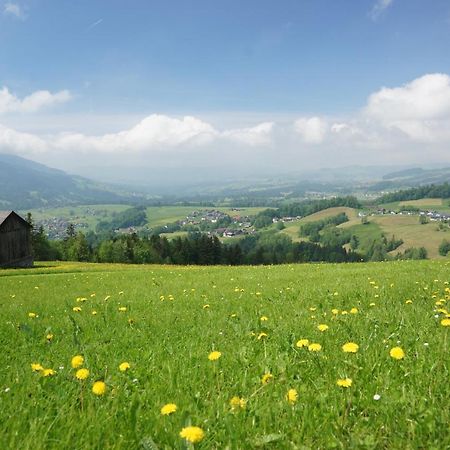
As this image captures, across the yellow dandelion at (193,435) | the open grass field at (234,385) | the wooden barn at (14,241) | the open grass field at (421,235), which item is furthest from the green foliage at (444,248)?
the yellow dandelion at (193,435)

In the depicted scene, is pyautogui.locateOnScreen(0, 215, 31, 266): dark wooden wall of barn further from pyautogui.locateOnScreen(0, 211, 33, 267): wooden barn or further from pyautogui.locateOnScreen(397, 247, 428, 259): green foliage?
pyautogui.locateOnScreen(397, 247, 428, 259): green foliage

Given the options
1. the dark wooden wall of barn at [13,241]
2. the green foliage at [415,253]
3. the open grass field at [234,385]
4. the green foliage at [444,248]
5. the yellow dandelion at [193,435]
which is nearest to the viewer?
the yellow dandelion at [193,435]

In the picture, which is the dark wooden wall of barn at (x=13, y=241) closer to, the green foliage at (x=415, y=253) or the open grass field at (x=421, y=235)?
the green foliage at (x=415, y=253)

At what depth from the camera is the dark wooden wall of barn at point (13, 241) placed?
5216 cm

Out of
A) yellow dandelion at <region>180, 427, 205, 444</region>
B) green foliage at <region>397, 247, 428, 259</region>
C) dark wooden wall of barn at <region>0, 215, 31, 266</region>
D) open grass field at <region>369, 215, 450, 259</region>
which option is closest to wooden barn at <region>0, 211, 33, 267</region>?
dark wooden wall of barn at <region>0, 215, 31, 266</region>

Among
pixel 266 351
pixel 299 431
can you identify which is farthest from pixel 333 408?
pixel 266 351

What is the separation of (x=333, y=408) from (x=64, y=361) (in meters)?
3.10

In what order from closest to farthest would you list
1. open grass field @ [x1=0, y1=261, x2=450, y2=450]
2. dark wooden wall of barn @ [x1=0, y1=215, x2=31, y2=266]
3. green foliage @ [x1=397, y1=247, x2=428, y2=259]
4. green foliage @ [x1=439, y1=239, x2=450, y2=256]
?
open grass field @ [x1=0, y1=261, x2=450, y2=450]
dark wooden wall of barn @ [x1=0, y1=215, x2=31, y2=266]
green foliage @ [x1=397, y1=247, x2=428, y2=259]
green foliage @ [x1=439, y1=239, x2=450, y2=256]

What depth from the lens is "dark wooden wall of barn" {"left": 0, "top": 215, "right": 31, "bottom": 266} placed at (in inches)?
2053

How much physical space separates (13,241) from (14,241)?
0.28m

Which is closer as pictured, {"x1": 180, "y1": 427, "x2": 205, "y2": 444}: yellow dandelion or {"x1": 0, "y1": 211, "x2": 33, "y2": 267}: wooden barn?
{"x1": 180, "y1": 427, "x2": 205, "y2": 444}: yellow dandelion

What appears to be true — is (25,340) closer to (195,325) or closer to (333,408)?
(195,325)

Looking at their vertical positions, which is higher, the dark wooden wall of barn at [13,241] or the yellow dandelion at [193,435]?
the yellow dandelion at [193,435]

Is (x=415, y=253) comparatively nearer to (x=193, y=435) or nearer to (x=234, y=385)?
(x=234, y=385)
